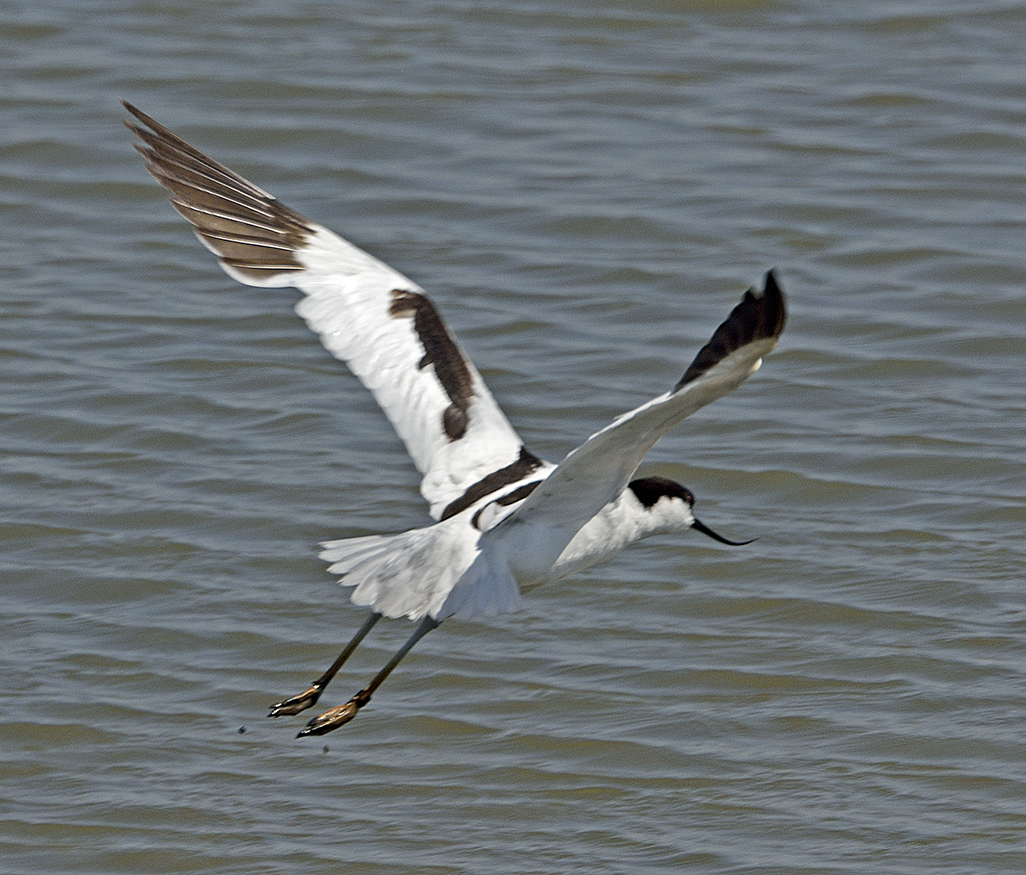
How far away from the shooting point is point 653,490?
5.71m

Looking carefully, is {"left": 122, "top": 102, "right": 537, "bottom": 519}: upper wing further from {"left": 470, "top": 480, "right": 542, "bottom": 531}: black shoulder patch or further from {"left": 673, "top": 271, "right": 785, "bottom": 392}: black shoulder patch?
{"left": 673, "top": 271, "right": 785, "bottom": 392}: black shoulder patch

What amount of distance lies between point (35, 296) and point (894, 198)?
437cm

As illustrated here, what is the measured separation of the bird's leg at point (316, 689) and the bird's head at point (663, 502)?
2.87ft

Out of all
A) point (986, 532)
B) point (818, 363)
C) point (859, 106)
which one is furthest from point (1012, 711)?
point (859, 106)

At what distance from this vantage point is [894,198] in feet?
32.3

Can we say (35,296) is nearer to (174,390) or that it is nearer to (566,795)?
(174,390)

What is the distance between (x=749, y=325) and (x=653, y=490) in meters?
1.76

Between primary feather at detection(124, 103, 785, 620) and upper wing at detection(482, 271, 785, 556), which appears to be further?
primary feather at detection(124, 103, 785, 620)

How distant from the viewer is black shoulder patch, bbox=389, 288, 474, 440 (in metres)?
5.84

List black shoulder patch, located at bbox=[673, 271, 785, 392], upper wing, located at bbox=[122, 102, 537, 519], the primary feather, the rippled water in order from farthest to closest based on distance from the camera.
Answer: upper wing, located at bbox=[122, 102, 537, 519] → the rippled water → the primary feather → black shoulder patch, located at bbox=[673, 271, 785, 392]

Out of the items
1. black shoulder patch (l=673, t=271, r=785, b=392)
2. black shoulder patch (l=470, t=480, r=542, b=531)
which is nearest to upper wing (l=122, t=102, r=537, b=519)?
black shoulder patch (l=470, t=480, r=542, b=531)

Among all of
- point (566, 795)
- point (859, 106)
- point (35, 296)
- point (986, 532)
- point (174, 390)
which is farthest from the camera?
point (859, 106)

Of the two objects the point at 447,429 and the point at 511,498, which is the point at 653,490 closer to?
the point at 511,498

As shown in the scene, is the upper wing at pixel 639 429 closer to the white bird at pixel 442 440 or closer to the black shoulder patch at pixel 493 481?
the white bird at pixel 442 440
